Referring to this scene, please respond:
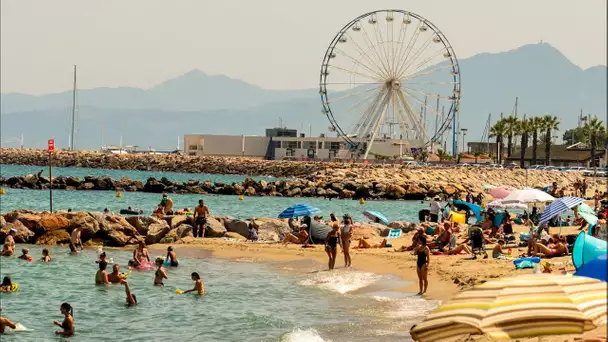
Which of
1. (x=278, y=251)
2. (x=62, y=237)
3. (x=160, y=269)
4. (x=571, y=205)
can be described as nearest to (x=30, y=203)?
(x=62, y=237)

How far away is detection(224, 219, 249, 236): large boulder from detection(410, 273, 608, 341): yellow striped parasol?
76.4ft

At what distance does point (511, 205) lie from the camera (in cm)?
3003

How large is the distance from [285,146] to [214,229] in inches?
3888

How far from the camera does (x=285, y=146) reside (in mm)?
129000

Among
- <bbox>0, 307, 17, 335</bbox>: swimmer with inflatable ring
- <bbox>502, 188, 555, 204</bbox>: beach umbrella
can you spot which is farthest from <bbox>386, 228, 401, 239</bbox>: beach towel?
<bbox>0, 307, 17, 335</bbox>: swimmer with inflatable ring

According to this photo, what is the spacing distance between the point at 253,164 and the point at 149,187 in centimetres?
4605

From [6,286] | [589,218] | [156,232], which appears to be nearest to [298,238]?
[156,232]

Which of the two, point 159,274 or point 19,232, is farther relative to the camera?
point 19,232

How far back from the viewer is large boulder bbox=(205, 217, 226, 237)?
30.2m

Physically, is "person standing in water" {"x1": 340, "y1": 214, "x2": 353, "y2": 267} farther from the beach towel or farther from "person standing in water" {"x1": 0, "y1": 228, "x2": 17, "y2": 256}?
"person standing in water" {"x1": 0, "y1": 228, "x2": 17, "y2": 256}

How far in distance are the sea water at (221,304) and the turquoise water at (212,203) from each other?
2205 cm

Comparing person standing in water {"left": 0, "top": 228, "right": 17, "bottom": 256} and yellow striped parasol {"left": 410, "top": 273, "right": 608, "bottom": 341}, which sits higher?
yellow striped parasol {"left": 410, "top": 273, "right": 608, "bottom": 341}

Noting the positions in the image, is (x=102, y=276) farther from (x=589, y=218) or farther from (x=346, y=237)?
(x=589, y=218)

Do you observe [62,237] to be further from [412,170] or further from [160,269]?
[412,170]
